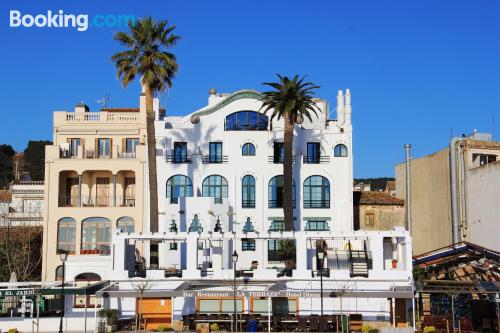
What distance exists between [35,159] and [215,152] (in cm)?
6223

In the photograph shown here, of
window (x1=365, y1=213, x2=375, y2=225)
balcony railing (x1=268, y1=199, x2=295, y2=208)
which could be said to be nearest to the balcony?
balcony railing (x1=268, y1=199, x2=295, y2=208)

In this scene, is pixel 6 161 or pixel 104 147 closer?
pixel 104 147

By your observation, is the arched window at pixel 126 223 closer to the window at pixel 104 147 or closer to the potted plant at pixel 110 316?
the window at pixel 104 147

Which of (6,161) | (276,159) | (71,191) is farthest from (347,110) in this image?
(6,161)

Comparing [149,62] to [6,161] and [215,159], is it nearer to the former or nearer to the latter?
[215,159]

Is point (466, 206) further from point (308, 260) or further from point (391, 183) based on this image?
point (391, 183)

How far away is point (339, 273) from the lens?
41562 mm

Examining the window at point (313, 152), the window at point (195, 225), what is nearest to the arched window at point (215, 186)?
the window at point (195, 225)

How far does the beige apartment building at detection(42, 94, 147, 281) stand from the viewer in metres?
51.5

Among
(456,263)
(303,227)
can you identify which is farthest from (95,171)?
(456,263)

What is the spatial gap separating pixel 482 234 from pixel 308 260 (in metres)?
14.8

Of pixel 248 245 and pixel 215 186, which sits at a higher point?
pixel 215 186

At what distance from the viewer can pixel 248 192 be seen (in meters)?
51.9

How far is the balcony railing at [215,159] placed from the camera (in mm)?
52219
